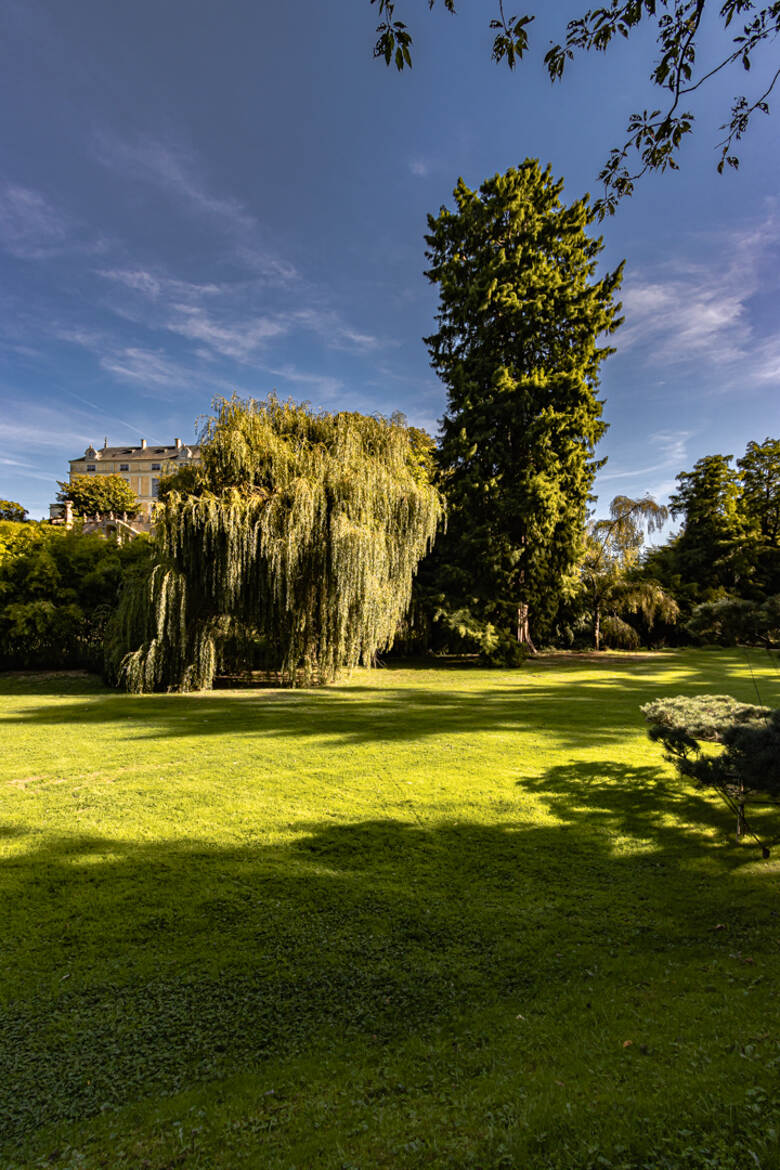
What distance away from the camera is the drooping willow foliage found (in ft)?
39.0

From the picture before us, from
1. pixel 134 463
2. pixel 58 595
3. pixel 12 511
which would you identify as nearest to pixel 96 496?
pixel 12 511

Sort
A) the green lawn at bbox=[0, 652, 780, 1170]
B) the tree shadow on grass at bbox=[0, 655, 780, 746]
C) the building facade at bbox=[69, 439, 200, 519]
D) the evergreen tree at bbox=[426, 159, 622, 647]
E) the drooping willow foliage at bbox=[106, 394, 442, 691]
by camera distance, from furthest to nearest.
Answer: the building facade at bbox=[69, 439, 200, 519], the evergreen tree at bbox=[426, 159, 622, 647], the drooping willow foliage at bbox=[106, 394, 442, 691], the tree shadow on grass at bbox=[0, 655, 780, 746], the green lawn at bbox=[0, 652, 780, 1170]

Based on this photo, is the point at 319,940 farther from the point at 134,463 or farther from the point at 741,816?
the point at 134,463

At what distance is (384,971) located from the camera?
2.68 m

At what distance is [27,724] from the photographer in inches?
356

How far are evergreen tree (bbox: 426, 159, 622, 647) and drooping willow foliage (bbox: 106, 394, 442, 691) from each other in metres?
6.83

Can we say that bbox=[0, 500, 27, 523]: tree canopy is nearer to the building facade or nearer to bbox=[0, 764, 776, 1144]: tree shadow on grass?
the building facade

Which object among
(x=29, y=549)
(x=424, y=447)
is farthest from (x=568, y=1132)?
(x=424, y=447)

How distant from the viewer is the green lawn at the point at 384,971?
178cm

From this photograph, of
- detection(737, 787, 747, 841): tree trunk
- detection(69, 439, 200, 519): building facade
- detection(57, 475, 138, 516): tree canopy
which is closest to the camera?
detection(737, 787, 747, 841): tree trunk

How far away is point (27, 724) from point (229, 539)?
5.09 metres

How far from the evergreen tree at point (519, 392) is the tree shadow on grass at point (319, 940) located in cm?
1585

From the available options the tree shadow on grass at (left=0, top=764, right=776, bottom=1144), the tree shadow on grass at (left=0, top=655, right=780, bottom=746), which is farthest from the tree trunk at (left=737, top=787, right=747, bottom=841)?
the tree shadow on grass at (left=0, top=655, right=780, bottom=746)

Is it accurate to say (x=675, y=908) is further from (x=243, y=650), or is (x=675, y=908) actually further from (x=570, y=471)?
(x=570, y=471)
